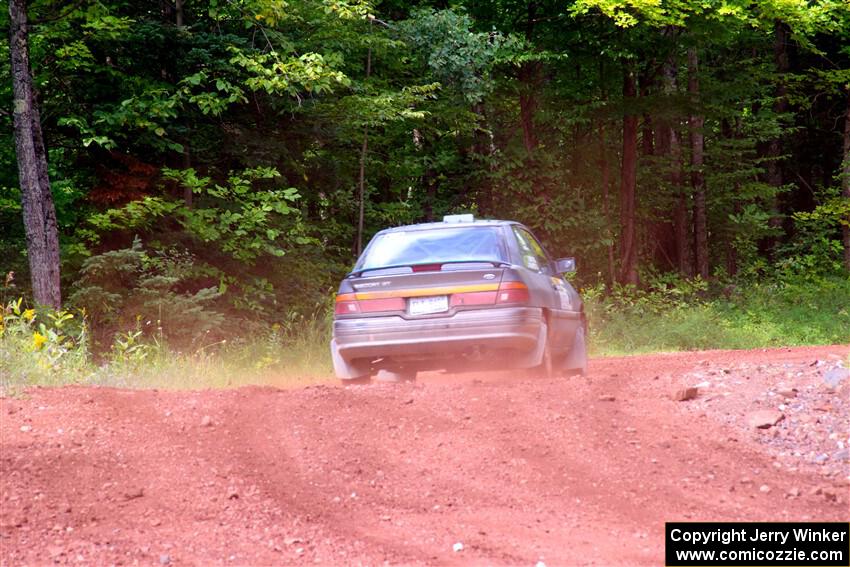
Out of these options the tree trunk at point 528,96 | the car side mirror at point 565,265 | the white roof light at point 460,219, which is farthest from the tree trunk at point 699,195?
the white roof light at point 460,219

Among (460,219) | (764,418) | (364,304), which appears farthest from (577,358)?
(764,418)

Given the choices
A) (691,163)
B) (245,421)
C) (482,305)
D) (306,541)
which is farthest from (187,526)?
(691,163)

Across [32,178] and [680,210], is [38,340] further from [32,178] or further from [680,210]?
[680,210]

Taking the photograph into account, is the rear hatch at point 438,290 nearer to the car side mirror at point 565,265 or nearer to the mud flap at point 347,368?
the mud flap at point 347,368

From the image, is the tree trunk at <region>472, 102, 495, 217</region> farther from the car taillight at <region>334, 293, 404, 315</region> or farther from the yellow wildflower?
the yellow wildflower

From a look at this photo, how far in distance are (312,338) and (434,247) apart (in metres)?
6.19

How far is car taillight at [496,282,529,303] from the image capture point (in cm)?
967

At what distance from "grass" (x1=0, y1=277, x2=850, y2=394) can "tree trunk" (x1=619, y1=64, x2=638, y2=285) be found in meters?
0.90

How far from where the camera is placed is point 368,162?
872 inches

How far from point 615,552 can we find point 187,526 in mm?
2409

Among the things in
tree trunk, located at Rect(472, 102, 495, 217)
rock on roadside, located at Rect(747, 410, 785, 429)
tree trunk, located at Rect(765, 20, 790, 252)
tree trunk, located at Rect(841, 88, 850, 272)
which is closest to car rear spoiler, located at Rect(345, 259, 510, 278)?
rock on roadside, located at Rect(747, 410, 785, 429)

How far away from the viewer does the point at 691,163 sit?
2945cm

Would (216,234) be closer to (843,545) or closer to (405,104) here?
(405,104)

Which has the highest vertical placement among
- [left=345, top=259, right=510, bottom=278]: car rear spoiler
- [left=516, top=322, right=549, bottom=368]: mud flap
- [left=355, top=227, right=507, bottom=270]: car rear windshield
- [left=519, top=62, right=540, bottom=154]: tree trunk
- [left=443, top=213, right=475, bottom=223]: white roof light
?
[left=519, top=62, right=540, bottom=154]: tree trunk
